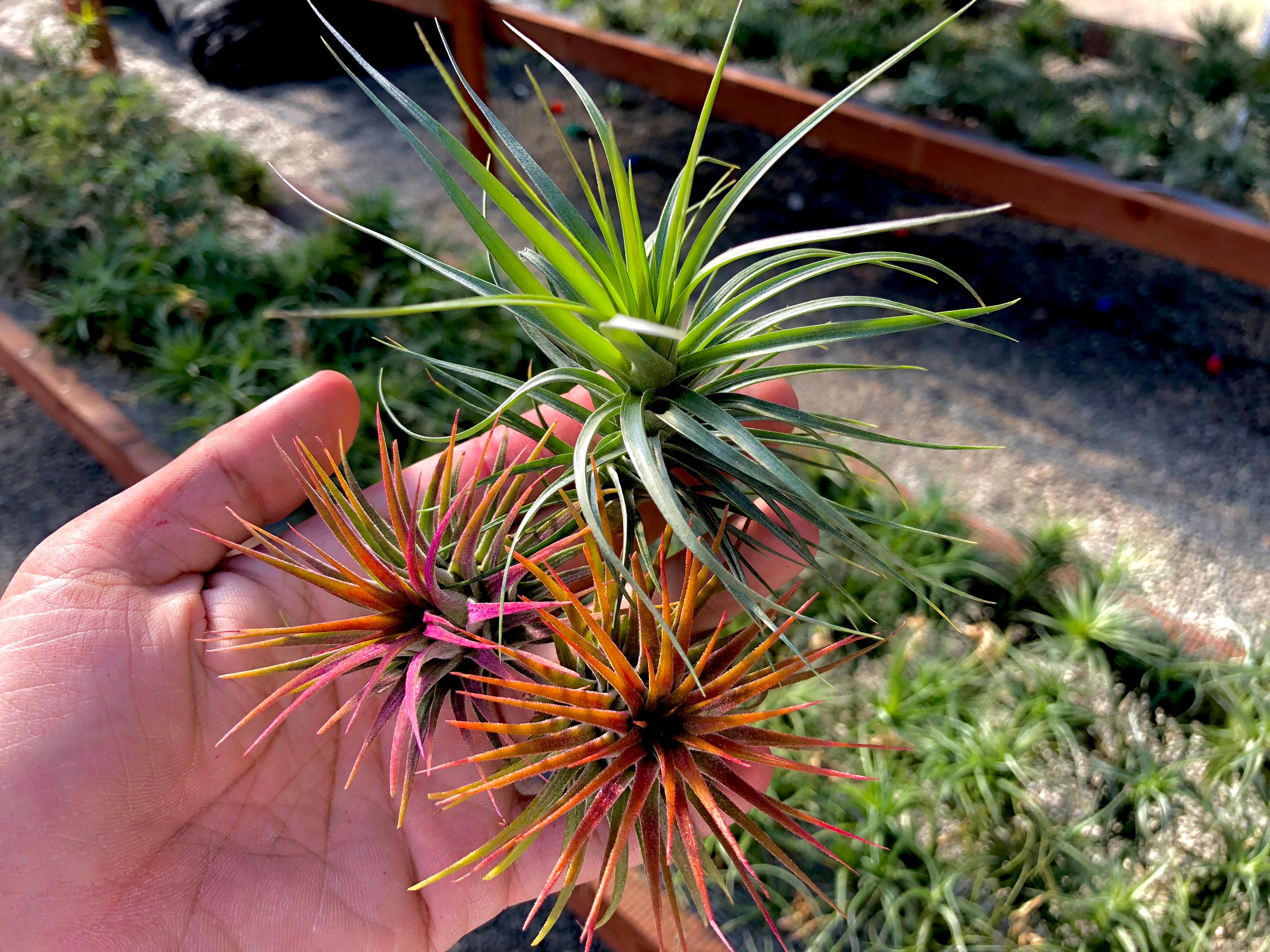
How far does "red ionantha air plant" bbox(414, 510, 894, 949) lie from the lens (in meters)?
0.67

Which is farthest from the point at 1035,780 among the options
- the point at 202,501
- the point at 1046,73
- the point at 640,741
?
the point at 1046,73

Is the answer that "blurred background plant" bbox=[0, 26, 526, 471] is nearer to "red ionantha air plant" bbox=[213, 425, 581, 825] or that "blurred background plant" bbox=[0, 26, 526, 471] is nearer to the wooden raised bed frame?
the wooden raised bed frame

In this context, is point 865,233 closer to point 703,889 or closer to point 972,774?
point 703,889

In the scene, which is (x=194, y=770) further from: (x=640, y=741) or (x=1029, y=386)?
(x=1029, y=386)

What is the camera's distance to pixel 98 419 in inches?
78.7

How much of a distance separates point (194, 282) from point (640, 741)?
203 centimetres

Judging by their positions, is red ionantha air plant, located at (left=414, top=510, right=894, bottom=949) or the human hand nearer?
red ionantha air plant, located at (left=414, top=510, right=894, bottom=949)

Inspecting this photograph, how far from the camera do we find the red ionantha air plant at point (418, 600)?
728mm

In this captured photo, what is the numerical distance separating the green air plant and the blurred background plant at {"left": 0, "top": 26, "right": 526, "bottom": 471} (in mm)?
1122

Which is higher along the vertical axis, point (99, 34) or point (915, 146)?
point (99, 34)

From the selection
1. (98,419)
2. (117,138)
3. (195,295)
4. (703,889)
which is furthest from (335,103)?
(703,889)

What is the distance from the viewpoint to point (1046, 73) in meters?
2.87

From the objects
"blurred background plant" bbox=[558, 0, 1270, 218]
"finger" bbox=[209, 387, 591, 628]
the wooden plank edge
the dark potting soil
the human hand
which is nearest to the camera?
the human hand

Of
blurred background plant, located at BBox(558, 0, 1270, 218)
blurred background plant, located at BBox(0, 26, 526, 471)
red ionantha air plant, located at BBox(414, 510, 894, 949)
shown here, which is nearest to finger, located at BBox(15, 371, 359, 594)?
red ionantha air plant, located at BBox(414, 510, 894, 949)
